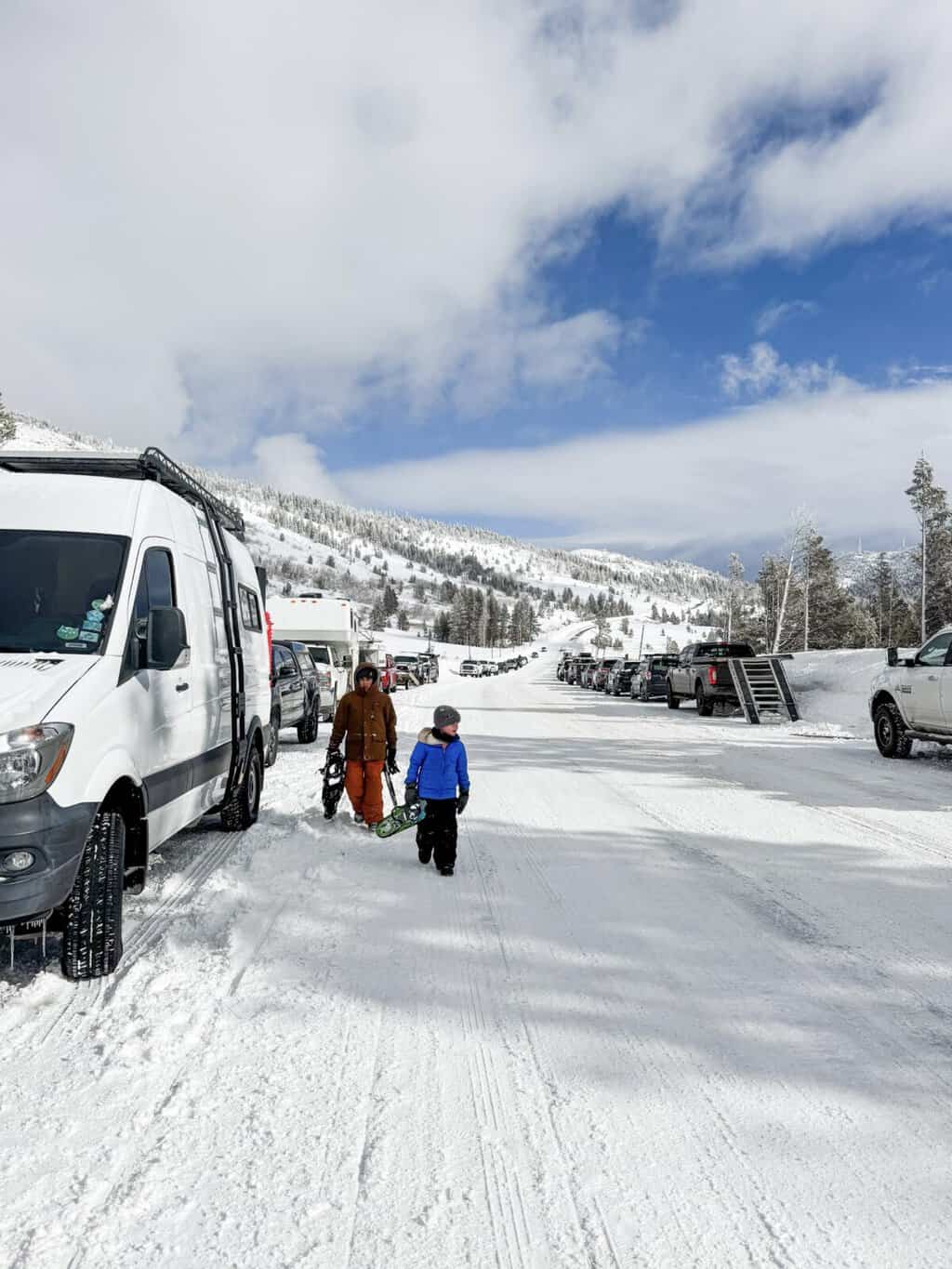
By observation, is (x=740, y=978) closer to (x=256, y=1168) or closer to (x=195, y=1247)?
(x=256, y=1168)

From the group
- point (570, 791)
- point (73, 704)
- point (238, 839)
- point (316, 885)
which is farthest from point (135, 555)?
point (570, 791)

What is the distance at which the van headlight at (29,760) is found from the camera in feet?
11.2

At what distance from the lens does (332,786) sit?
7.97m

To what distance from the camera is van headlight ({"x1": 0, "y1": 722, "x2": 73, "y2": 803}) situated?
3.41 meters

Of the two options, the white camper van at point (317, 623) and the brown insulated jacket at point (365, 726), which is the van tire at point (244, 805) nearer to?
the brown insulated jacket at point (365, 726)

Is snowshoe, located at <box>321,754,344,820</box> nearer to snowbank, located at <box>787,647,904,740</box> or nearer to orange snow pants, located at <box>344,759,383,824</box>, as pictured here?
orange snow pants, located at <box>344,759,383,824</box>

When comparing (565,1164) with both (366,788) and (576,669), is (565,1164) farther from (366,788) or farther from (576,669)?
(576,669)

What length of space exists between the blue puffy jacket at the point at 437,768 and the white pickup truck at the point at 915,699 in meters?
8.05

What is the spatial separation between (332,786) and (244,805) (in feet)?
3.10

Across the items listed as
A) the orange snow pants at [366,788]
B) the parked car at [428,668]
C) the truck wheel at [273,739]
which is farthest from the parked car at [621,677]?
the orange snow pants at [366,788]

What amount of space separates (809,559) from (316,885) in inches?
2275

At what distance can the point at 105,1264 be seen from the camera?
215 cm

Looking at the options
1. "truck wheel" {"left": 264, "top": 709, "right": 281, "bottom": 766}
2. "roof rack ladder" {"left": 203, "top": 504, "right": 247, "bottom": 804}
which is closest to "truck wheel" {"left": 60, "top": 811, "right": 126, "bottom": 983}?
"roof rack ladder" {"left": 203, "top": 504, "right": 247, "bottom": 804}

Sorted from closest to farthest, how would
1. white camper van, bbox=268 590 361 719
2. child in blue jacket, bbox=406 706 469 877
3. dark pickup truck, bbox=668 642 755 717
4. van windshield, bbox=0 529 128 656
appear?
van windshield, bbox=0 529 128 656 < child in blue jacket, bbox=406 706 469 877 < white camper van, bbox=268 590 361 719 < dark pickup truck, bbox=668 642 755 717
